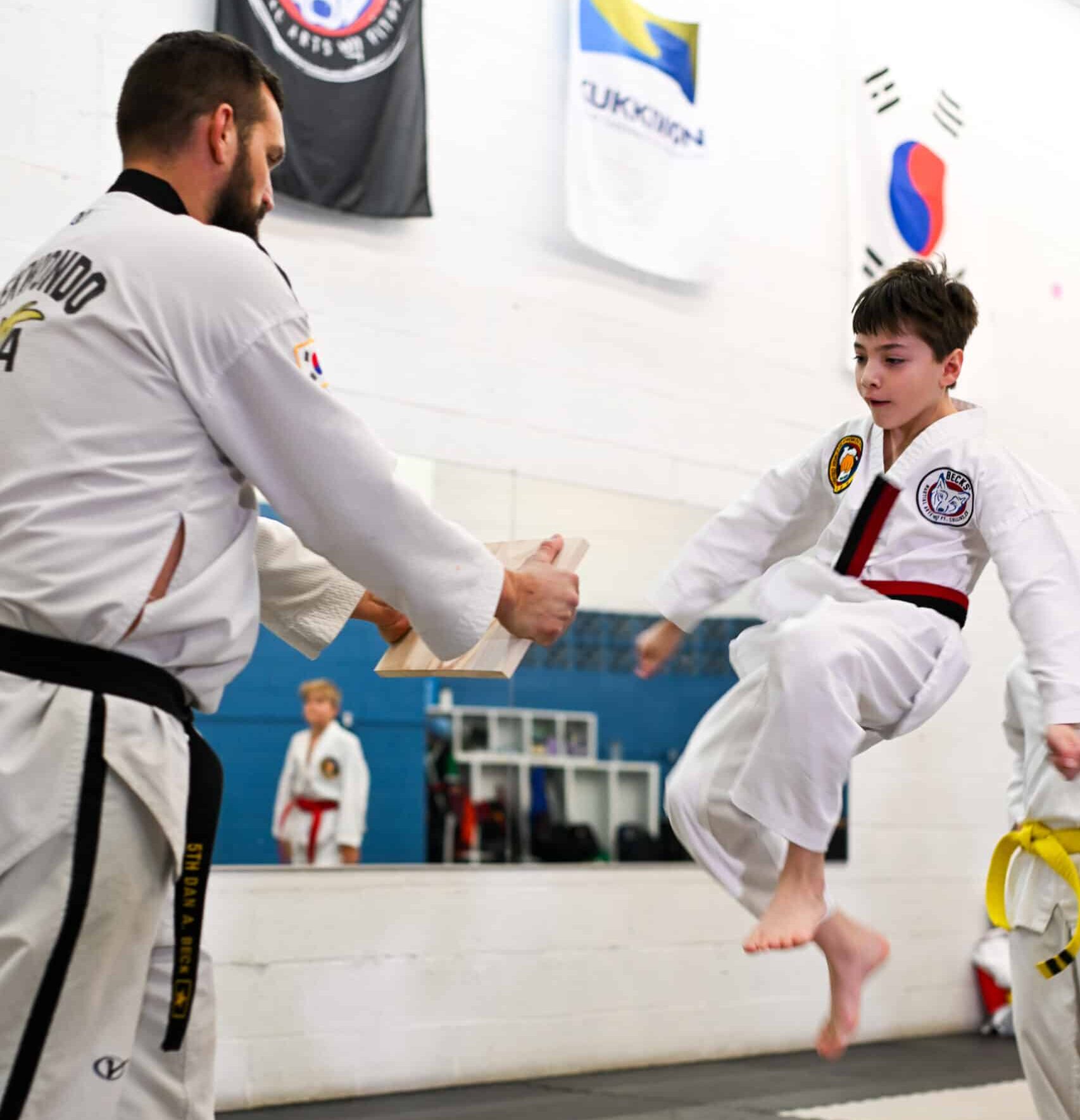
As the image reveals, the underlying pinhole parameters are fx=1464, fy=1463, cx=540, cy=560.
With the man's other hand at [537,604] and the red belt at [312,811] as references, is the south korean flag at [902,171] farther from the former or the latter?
the man's other hand at [537,604]

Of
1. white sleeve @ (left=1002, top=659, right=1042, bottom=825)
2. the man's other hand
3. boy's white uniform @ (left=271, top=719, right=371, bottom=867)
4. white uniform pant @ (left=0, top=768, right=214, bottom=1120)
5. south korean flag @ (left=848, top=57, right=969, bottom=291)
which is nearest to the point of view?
white uniform pant @ (left=0, top=768, right=214, bottom=1120)

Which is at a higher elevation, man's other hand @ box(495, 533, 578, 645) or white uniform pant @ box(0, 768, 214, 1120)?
man's other hand @ box(495, 533, 578, 645)

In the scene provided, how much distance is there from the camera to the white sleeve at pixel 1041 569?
7.81 feet

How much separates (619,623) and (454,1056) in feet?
5.64

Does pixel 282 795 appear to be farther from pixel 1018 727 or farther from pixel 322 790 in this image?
pixel 1018 727

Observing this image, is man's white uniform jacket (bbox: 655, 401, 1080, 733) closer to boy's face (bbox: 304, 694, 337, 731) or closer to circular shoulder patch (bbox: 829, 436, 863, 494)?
circular shoulder patch (bbox: 829, 436, 863, 494)

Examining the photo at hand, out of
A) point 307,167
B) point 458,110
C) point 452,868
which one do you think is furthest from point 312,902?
point 458,110

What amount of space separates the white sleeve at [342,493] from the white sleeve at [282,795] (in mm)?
2920

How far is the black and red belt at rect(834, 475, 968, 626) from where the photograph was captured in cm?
248

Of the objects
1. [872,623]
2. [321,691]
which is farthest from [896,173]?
[872,623]

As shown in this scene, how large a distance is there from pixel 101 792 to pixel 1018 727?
2434 millimetres

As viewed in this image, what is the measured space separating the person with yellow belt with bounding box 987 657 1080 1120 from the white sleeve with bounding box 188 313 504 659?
1631 millimetres

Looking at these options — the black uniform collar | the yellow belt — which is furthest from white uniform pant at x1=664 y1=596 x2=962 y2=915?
the black uniform collar

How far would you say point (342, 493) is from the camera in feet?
5.98
